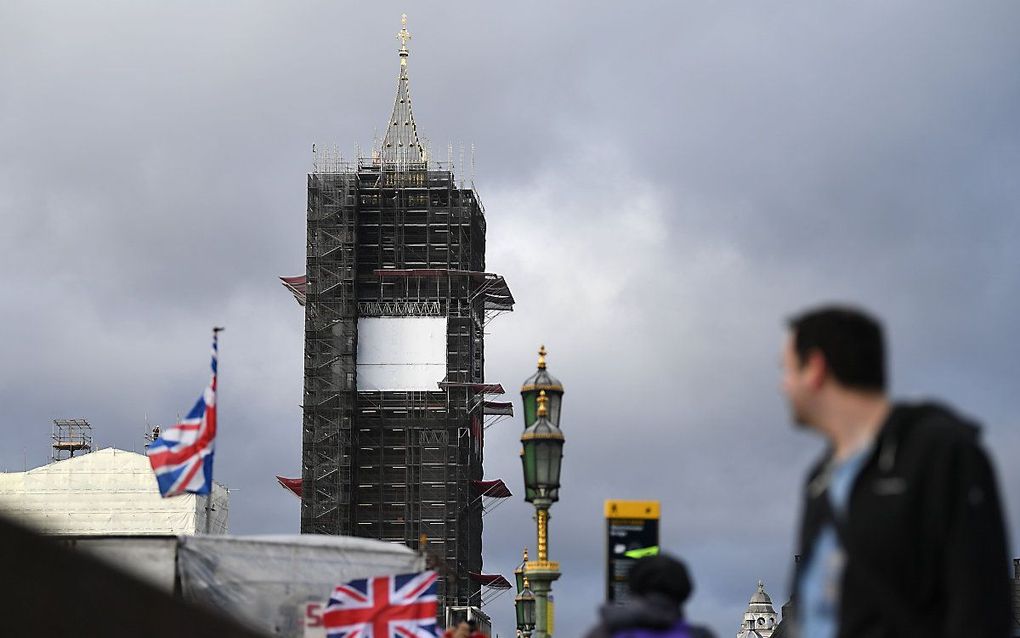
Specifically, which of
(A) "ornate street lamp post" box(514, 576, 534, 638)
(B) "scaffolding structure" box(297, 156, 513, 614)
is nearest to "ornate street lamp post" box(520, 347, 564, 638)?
(A) "ornate street lamp post" box(514, 576, 534, 638)

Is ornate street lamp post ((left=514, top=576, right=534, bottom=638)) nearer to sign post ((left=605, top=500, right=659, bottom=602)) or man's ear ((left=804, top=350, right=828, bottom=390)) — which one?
sign post ((left=605, top=500, right=659, bottom=602))

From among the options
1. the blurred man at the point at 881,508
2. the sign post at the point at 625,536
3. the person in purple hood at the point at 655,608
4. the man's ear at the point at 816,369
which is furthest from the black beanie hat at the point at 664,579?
the sign post at the point at 625,536

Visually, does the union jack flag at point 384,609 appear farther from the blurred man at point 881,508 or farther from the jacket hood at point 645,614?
the blurred man at point 881,508

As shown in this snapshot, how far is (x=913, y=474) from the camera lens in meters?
4.41

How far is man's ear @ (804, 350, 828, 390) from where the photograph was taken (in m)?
4.71

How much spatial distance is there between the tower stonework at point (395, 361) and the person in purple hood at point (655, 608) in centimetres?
9102

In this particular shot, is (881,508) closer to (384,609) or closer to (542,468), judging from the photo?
(542,468)

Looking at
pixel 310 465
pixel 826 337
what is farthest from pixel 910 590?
pixel 310 465

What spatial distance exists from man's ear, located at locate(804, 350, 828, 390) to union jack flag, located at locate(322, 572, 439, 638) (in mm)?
18490

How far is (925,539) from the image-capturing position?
437 cm

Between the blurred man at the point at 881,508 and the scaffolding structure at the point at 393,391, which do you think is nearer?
the blurred man at the point at 881,508

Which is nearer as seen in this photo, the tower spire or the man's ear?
the man's ear

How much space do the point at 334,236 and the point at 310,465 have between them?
13202 mm

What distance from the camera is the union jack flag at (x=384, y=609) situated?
2289cm
